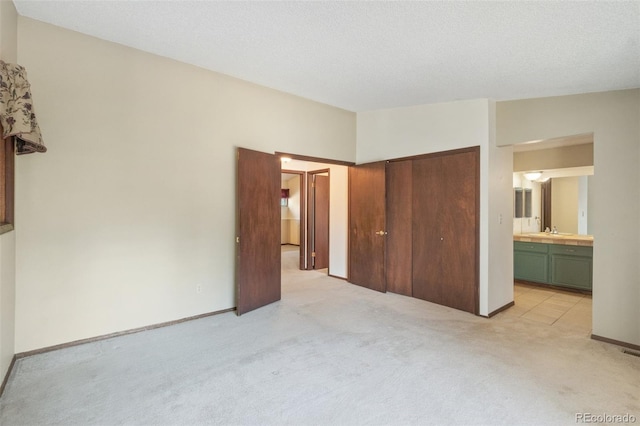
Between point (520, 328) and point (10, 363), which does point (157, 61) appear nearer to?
point (10, 363)

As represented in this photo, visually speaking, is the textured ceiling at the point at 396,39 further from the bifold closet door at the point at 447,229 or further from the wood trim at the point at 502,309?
the wood trim at the point at 502,309

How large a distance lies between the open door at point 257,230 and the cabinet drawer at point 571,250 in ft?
14.6

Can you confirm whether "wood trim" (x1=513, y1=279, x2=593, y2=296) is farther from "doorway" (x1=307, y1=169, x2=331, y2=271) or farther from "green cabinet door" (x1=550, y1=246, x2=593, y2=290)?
"doorway" (x1=307, y1=169, x2=331, y2=271)

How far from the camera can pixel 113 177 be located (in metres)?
3.03

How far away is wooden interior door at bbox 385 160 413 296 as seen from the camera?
456 centimetres

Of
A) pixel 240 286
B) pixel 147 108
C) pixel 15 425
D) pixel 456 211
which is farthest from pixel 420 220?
pixel 15 425

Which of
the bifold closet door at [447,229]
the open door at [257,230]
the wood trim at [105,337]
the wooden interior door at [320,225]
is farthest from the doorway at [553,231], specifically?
the wood trim at [105,337]

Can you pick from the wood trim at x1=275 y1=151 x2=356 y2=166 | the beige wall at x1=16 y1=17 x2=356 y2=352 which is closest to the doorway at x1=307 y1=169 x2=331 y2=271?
the wood trim at x1=275 y1=151 x2=356 y2=166

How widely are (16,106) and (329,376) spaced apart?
9.89 feet

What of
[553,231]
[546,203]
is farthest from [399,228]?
[546,203]

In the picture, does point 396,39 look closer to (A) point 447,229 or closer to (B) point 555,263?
(A) point 447,229

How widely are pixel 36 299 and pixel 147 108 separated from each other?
6.74ft

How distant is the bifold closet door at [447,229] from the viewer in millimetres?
3846

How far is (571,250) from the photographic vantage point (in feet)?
15.7
